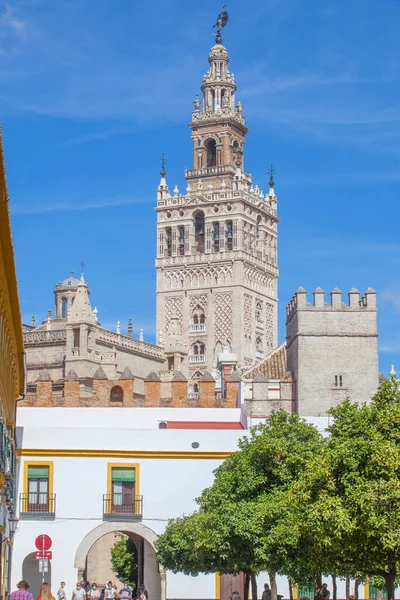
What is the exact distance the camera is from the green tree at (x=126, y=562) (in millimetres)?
53312

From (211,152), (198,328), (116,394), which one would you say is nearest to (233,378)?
(116,394)

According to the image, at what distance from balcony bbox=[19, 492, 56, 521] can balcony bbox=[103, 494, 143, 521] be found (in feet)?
5.68

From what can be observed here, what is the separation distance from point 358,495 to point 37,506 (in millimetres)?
20035

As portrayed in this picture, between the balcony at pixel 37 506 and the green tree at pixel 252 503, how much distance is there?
6.47 metres

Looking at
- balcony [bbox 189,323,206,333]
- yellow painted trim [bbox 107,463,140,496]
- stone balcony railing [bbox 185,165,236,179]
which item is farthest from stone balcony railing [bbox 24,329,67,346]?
stone balcony railing [bbox 185,165,236,179]

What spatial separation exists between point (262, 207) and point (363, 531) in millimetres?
81841

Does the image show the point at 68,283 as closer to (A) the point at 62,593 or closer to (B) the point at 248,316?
(B) the point at 248,316

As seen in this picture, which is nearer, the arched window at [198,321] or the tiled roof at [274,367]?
the tiled roof at [274,367]

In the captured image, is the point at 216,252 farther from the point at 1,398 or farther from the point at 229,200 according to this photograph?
the point at 1,398

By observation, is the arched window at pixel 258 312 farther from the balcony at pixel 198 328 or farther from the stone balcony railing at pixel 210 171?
the stone balcony railing at pixel 210 171

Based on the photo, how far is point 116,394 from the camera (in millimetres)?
58312

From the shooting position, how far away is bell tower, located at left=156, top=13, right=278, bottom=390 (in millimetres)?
100500

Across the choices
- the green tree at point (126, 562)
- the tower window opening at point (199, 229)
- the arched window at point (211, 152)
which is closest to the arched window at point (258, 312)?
the tower window opening at point (199, 229)

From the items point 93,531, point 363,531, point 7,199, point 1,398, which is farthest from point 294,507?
point 93,531
